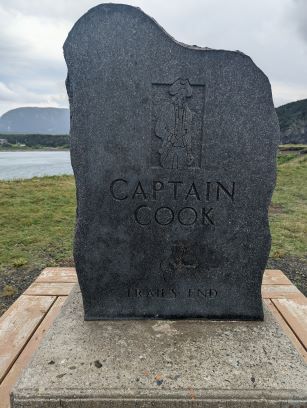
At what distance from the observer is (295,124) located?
63.6m

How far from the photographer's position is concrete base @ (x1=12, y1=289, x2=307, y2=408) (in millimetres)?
1956

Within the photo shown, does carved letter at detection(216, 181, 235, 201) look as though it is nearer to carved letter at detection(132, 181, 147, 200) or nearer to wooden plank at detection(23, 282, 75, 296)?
carved letter at detection(132, 181, 147, 200)

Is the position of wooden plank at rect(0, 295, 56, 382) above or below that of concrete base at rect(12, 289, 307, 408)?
below

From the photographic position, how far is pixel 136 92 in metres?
2.39

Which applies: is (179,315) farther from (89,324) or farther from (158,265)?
(89,324)

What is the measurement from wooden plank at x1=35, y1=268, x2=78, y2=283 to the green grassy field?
0.42 meters

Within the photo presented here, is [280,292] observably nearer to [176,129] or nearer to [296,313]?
[296,313]

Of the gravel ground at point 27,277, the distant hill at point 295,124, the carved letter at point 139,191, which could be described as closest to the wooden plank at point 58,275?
the gravel ground at point 27,277

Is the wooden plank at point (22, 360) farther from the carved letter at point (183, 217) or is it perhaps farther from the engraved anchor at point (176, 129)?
the engraved anchor at point (176, 129)

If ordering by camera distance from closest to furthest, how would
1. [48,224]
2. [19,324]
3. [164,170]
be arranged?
[164,170] < [19,324] < [48,224]

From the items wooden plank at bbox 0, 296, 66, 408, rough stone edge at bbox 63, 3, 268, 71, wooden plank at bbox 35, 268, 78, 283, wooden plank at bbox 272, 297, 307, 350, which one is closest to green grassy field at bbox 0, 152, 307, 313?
wooden plank at bbox 35, 268, 78, 283

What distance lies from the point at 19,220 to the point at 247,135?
5.76 meters

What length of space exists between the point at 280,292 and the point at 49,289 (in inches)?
92.4

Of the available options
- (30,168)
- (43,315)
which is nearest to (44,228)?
(43,315)
